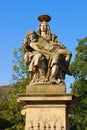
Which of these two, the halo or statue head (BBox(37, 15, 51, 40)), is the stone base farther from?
the halo

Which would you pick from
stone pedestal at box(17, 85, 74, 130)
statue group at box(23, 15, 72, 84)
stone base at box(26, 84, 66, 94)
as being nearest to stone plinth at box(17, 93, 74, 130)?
stone pedestal at box(17, 85, 74, 130)

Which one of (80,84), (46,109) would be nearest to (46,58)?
(46,109)

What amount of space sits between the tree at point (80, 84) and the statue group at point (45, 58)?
16720 mm

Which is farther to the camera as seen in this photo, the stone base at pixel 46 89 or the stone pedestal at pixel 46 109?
the stone base at pixel 46 89

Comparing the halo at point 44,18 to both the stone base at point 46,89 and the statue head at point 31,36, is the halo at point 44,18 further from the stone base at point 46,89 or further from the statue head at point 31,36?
the stone base at point 46,89

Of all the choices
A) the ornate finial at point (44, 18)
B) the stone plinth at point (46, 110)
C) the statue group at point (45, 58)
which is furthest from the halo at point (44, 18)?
the stone plinth at point (46, 110)

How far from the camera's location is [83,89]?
28.9 m

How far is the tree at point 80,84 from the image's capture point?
28.2 m

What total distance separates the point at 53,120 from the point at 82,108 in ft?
61.1

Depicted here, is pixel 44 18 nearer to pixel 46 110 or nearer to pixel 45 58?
pixel 45 58

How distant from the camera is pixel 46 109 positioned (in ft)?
33.9

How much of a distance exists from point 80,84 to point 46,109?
18.9 metres

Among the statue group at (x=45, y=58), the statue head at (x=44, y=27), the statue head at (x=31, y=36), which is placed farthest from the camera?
the statue head at (x=44, y=27)

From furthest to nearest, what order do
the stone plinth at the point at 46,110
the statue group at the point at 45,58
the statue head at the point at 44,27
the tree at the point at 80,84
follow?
the tree at the point at 80,84, the statue head at the point at 44,27, the statue group at the point at 45,58, the stone plinth at the point at 46,110
